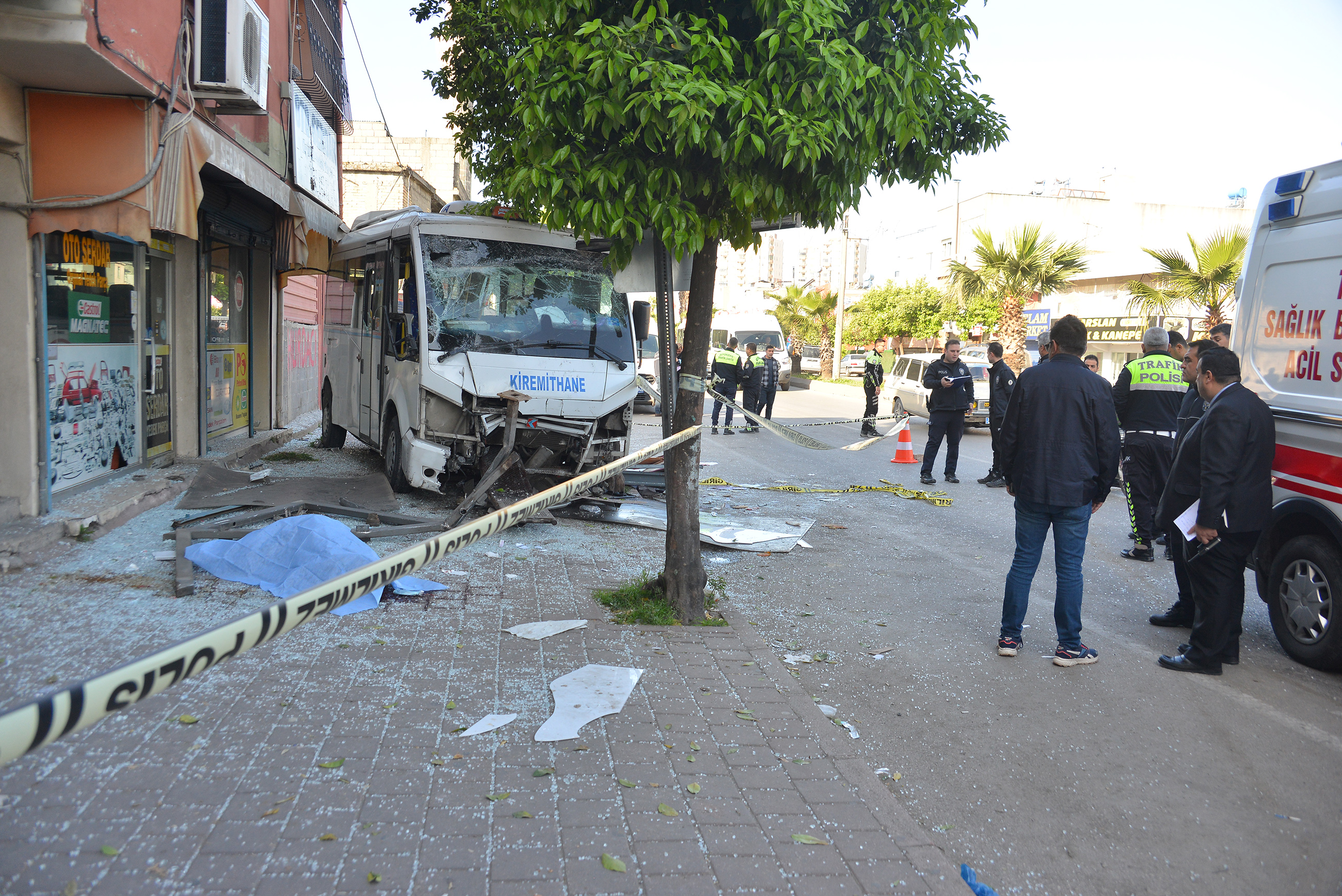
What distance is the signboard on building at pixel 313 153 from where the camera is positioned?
12.9m

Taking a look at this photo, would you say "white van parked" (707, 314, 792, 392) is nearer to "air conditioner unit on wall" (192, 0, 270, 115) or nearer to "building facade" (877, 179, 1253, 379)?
"building facade" (877, 179, 1253, 379)

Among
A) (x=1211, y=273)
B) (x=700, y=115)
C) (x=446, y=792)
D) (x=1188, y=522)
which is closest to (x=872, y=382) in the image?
(x=1211, y=273)

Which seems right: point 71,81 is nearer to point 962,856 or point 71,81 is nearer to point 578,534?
point 578,534

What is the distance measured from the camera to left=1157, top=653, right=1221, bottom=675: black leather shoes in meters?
5.16

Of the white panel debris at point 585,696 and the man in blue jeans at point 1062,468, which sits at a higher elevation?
the man in blue jeans at point 1062,468

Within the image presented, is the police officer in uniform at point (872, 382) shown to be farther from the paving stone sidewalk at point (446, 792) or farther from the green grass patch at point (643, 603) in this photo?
the paving stone sidewalk at point (446, 792)

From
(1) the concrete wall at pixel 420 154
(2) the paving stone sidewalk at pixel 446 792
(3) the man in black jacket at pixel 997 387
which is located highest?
(1) the concrete wall at pixel 420 154

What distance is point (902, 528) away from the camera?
9.13 meters

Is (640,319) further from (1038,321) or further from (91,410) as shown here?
(1038,321)

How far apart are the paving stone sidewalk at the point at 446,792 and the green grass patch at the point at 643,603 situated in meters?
0.69

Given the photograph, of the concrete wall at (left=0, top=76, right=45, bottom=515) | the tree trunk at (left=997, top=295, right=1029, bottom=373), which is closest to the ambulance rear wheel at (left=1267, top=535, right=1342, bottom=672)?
the concrete wall at (left=0, top=76, right=45, bottom=515)

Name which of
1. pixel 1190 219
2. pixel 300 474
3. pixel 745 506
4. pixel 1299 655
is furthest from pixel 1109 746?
pixel 1190 219

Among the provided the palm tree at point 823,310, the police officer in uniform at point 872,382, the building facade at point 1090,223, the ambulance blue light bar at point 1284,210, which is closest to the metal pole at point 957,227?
the building facade at point 1090,223

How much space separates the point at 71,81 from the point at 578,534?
4.95m
